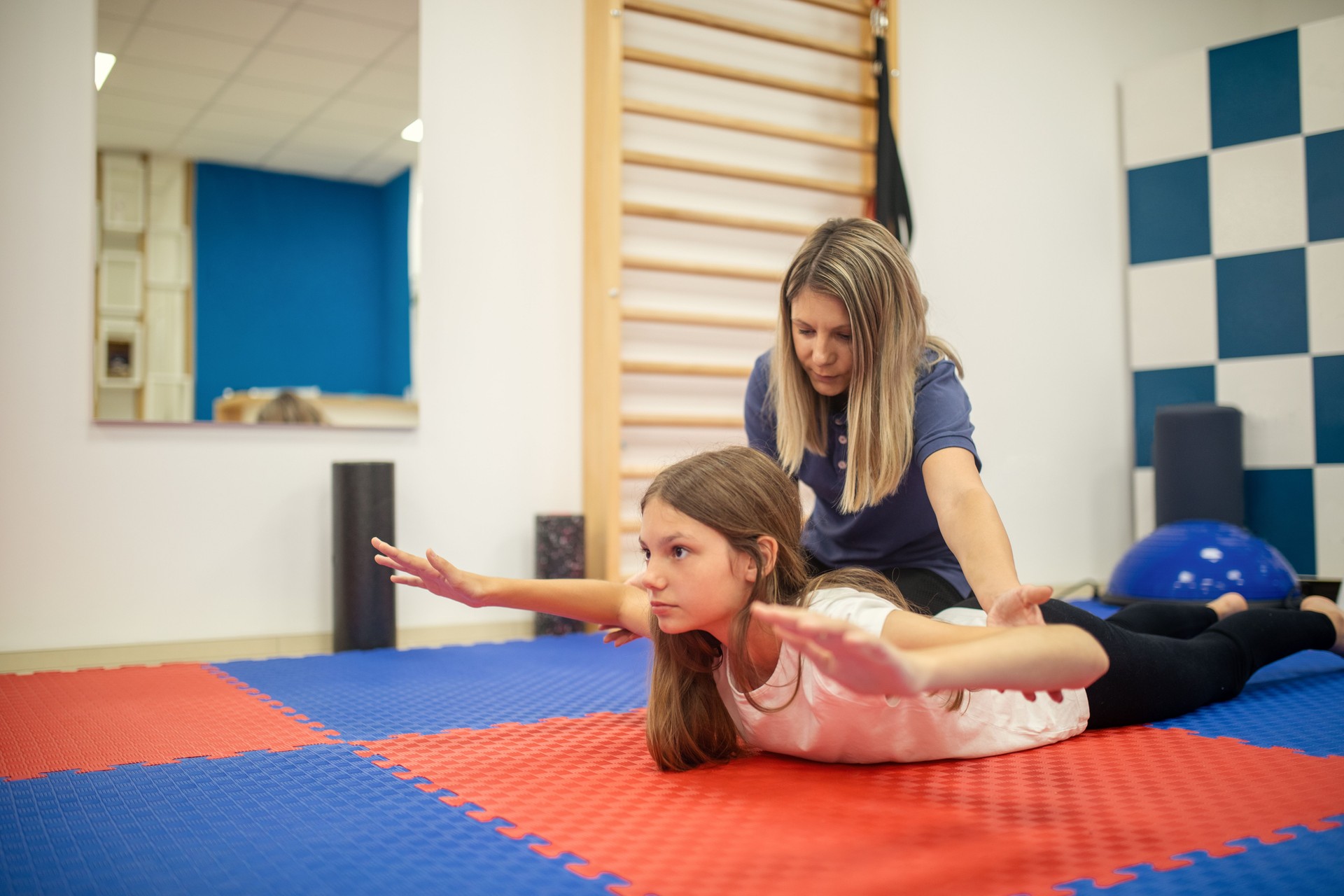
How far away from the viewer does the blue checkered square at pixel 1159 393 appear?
12.0 ft

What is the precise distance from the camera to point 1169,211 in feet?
12.3

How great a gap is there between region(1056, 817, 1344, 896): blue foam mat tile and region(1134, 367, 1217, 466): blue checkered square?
2.89 metres

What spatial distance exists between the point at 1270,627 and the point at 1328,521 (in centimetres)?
197

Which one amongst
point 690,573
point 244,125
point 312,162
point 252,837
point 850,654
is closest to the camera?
point 850,654

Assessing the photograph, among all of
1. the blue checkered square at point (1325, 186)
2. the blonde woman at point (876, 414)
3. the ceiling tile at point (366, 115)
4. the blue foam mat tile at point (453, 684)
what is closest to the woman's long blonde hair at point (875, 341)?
the blonde woman at point (876, 414)

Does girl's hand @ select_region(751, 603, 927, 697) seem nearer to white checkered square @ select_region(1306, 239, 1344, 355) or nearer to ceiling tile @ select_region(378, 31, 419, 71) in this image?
ceiling tile @ select_region(378, 31, 419, 71)

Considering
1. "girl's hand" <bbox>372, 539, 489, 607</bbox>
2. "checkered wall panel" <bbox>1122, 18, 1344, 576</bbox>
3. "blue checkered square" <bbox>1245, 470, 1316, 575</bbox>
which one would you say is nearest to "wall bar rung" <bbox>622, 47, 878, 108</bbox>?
"checkered wall panel" <bbox>1122, 18, 1344, 576</bbox>

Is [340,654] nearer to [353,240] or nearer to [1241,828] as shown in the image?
[353,240]

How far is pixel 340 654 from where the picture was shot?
246 cm

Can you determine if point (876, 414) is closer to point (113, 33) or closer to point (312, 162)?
point (312, 162)

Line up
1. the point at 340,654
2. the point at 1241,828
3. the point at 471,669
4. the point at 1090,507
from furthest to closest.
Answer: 1. the point at 1090,507
2. the point at 340,654
3. the point at 471,669
4. the point at 1241,828

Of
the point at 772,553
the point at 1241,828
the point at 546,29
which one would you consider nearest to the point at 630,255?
the point at 546,29

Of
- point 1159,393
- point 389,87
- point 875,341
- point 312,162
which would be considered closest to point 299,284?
point 312,162

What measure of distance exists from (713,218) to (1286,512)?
7.21 feet
